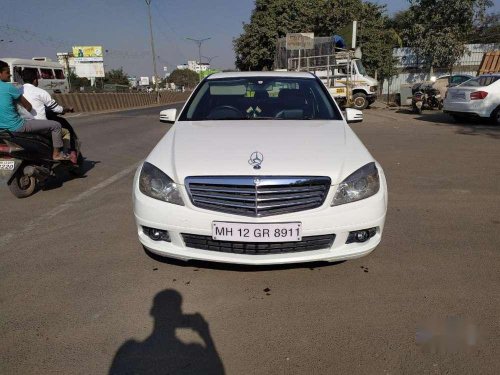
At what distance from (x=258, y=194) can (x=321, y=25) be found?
26.6 meters

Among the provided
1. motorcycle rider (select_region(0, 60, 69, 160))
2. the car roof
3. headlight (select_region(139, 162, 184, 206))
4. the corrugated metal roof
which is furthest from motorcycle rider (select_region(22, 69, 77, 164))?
the corrugated metal roof

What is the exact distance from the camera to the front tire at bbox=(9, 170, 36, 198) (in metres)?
5.15

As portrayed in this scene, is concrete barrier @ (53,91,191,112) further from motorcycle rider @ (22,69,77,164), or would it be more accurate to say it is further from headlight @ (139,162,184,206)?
headlight @ (139,162,184,206)

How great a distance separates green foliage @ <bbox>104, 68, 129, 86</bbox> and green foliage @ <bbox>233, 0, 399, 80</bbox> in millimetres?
50841

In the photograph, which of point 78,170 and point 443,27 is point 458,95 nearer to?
point 78,170

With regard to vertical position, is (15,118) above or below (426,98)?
above

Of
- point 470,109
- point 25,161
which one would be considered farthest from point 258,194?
point 470,109

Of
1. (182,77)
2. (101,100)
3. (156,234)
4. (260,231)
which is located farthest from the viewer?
(182,77)

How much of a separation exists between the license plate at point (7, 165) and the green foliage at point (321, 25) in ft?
67.2

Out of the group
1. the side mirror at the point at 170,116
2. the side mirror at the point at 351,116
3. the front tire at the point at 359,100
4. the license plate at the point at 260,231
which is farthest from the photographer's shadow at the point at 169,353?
the front tire at the point at 359,100

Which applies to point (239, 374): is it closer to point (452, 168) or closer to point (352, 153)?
point (352, 153)

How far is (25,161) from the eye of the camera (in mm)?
5145

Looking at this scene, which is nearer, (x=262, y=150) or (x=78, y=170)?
(x=262, y=150)

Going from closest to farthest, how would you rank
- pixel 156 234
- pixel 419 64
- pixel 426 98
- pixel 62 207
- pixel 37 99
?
1. pixel 156 234
2. pixel 62 207
3. pixel 37 99
4. pixel 426 98
5. pixel 419 64
